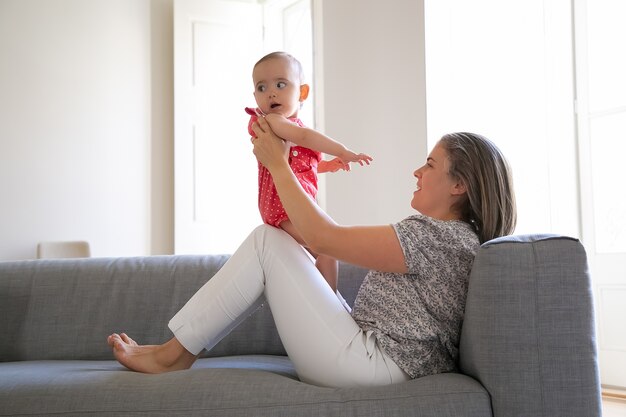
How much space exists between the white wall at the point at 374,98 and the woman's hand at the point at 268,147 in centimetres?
244

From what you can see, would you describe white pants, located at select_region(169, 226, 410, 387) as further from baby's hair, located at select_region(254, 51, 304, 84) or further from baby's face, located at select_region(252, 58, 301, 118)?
baby's hair, located at select_region(254, 51, 304, 84)

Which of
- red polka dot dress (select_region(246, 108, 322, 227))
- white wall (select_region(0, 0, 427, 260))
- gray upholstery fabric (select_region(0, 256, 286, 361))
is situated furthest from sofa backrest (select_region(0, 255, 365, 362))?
white wall (select_region(0, 0, 427, 260))

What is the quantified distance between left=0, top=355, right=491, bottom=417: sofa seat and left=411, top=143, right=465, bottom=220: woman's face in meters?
0.39

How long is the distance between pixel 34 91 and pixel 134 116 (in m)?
0.77

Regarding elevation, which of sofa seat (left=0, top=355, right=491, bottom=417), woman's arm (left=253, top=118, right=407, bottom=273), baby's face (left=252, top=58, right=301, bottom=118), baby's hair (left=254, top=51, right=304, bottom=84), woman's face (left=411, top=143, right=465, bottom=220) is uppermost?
baby's hair (left=254, top=51, right=304, bottom=84)

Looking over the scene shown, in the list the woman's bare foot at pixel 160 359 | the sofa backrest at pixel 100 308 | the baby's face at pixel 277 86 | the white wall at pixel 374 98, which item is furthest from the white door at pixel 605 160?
the woman's bare foot at pixel 160 359

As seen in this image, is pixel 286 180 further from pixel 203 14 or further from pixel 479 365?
pixel 203 14

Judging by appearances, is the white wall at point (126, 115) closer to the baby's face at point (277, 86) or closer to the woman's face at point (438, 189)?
the baby's face at point (277, 86)

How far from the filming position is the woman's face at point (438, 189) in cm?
176

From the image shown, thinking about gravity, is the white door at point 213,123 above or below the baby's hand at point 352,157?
above

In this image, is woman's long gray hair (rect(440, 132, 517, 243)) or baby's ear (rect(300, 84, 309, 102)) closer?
woman's long gray hair (rect(440, 132, 517, 243))

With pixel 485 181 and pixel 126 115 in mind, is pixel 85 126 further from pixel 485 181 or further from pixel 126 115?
pixel 485 181

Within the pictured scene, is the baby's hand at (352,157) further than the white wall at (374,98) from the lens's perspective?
No

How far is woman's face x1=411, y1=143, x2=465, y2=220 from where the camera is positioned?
69.4 inches
